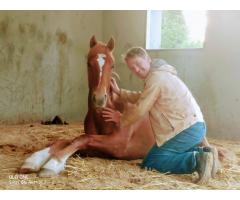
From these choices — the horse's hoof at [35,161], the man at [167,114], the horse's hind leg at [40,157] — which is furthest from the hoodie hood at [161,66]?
the horse's hoof at [35,161]

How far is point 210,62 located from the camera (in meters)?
3.16

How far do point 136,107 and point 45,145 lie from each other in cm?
77

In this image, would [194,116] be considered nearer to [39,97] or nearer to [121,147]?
[121,147]

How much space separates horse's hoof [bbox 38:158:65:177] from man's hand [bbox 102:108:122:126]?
0.47 m

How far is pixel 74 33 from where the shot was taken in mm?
3023

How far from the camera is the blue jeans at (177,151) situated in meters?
2.64

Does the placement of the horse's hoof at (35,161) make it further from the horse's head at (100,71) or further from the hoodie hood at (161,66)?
the hoodie hood at (161,66)

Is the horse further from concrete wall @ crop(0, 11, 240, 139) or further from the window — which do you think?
the window

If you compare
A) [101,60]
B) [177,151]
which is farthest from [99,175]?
[101,60]

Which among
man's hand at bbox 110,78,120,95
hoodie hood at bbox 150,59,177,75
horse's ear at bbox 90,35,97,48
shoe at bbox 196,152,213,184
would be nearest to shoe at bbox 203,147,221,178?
shoe at bbox 196,152,213,184

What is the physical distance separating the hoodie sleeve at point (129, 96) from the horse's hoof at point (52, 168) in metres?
0.65

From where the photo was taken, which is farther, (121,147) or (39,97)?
(39,97)

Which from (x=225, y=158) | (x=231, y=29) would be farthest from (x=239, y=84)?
(x=225, y=158)

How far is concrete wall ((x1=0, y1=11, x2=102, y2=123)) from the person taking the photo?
9.77 ft
